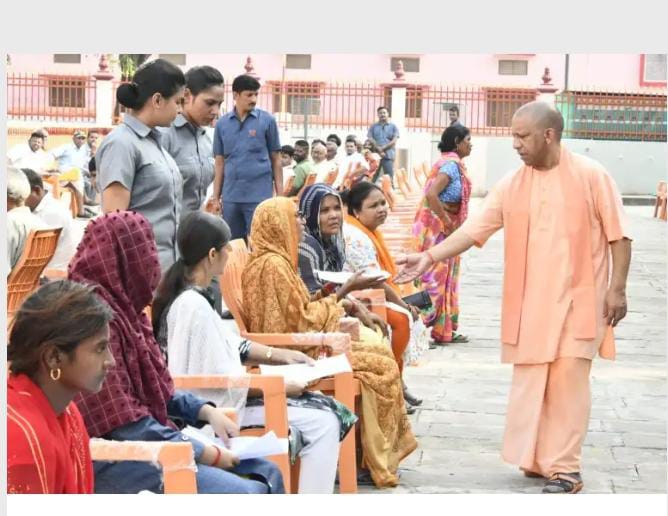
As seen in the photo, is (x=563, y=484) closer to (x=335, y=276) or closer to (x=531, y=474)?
(x=531, y=474)

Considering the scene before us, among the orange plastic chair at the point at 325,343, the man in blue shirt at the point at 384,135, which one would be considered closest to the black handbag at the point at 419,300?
the orange plastic chair at the point at 325,343

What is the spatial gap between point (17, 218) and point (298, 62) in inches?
1013

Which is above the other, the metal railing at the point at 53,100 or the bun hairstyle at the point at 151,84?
the bun hairstyle at the point at 151,84

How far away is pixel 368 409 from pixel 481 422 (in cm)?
158

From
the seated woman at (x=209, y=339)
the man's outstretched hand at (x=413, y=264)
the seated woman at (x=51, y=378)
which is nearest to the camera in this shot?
the seated woman at (x=51, y=378)

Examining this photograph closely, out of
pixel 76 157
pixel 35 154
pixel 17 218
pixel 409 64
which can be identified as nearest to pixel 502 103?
pixel 409 64

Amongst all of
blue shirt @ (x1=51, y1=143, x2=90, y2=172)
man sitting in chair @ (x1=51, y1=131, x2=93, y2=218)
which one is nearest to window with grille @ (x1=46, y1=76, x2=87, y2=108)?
man sitting in chair @ (x1=51, y1=131, x2=93, y2=218)

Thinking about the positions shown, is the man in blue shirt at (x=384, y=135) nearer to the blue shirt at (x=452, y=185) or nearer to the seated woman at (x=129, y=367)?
the blue shirt at (x=452, y=185)

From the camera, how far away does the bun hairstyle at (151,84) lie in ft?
17.6

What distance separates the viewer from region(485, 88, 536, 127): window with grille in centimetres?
2997

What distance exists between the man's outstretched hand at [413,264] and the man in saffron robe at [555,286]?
35 centimetres

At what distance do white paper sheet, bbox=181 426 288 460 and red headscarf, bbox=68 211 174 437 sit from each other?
7.3 inches
